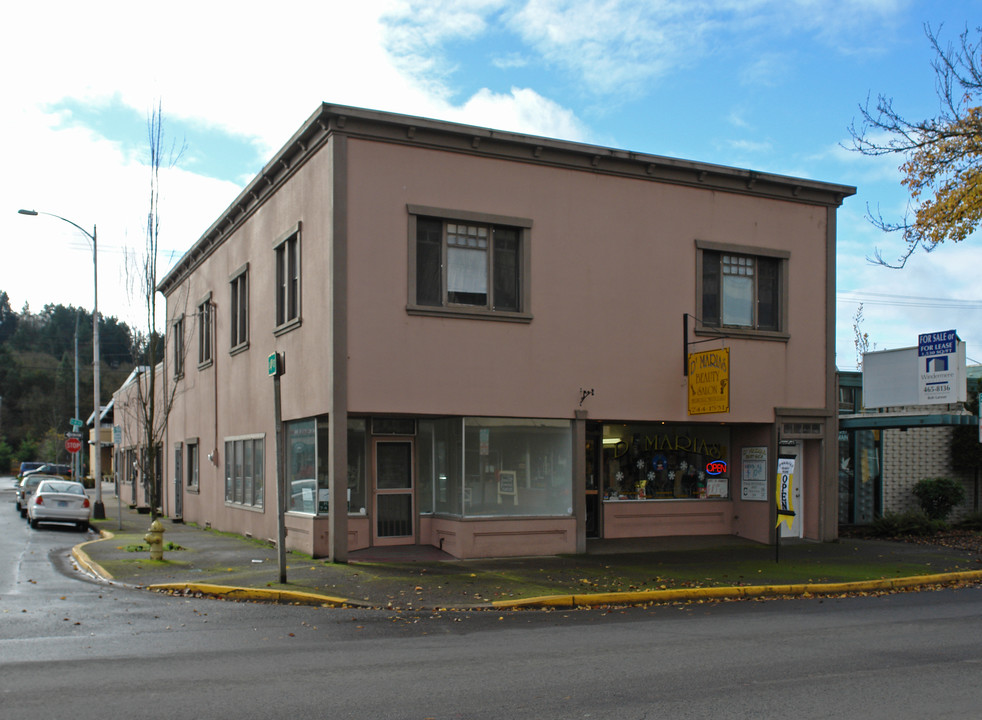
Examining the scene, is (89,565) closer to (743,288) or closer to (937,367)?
(743,288)

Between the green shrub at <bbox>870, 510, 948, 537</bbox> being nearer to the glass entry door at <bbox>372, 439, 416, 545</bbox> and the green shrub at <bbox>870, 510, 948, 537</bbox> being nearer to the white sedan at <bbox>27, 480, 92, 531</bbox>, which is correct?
the glass entry door at <bbox>372, 439, 416, 545</bbox>

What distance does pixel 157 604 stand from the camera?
12297 mm

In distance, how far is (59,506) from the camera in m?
26.6

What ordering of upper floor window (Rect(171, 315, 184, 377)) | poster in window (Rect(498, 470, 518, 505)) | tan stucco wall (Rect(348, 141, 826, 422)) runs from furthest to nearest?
upper floor window (Rect(171, 315, 184, 377)) < poster in window (Rect(498, 470, 518, 505)) < tan stucco wall (Rect(348, 141, 826, 422))

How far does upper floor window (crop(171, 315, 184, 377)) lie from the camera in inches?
1143

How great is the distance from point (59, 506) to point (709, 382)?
19218 millimetres

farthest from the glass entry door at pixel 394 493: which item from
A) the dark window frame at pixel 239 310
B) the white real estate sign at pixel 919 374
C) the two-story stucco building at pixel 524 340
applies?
the white real estate sign at pixel 919 374

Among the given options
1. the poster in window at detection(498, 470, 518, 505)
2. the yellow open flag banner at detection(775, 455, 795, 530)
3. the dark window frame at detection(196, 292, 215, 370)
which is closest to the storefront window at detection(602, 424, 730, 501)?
the poster in window at detection(498, 470, 518, 505)

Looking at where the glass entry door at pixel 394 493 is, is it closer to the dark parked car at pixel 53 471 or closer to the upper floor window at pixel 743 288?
the upper floor window at pixel 743 288

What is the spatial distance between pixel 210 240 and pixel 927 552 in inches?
751

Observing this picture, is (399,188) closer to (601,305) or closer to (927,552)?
(601,305)

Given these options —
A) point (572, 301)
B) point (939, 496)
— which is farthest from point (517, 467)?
point (939, 496)

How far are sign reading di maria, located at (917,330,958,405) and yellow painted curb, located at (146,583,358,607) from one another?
575 inches

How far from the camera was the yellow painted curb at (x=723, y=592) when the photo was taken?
12555 millimetres
